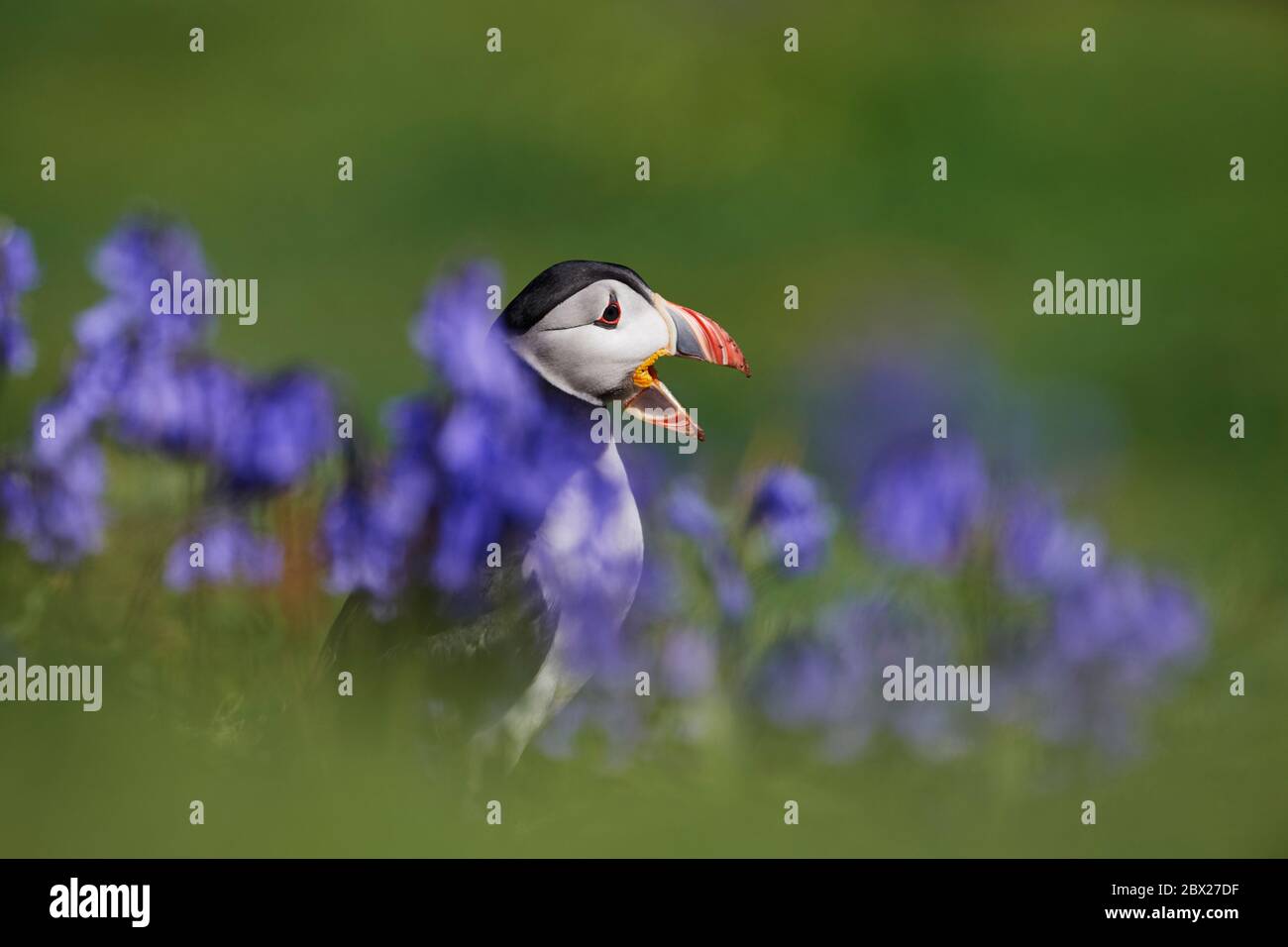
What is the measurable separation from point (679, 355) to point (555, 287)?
11.7 inches

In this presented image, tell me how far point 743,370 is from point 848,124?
63 centimetres

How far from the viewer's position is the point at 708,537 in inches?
123

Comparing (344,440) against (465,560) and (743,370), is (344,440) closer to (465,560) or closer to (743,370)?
(465,560)

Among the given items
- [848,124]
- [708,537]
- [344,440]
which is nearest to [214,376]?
[344,440]

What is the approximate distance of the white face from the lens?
2.98 m

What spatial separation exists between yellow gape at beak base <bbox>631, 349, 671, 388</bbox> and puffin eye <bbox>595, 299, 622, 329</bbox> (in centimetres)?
10

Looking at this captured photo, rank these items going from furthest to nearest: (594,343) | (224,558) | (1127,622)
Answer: (1127,622), (224,558), (594,343)

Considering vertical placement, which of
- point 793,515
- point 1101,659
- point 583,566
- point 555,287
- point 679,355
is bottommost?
point 1101,659

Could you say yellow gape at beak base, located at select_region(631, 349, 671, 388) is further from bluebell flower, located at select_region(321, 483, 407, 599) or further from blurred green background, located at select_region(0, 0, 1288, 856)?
bluebell flower, located at select_region(321, 483, 407, 599)

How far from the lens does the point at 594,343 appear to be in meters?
3.00

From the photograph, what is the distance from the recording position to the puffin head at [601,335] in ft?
9.80

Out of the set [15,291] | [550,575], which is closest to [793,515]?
[550,575]

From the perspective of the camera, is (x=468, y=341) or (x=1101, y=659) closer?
(x=468, y=341)

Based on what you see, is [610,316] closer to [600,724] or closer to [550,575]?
[550,575]
